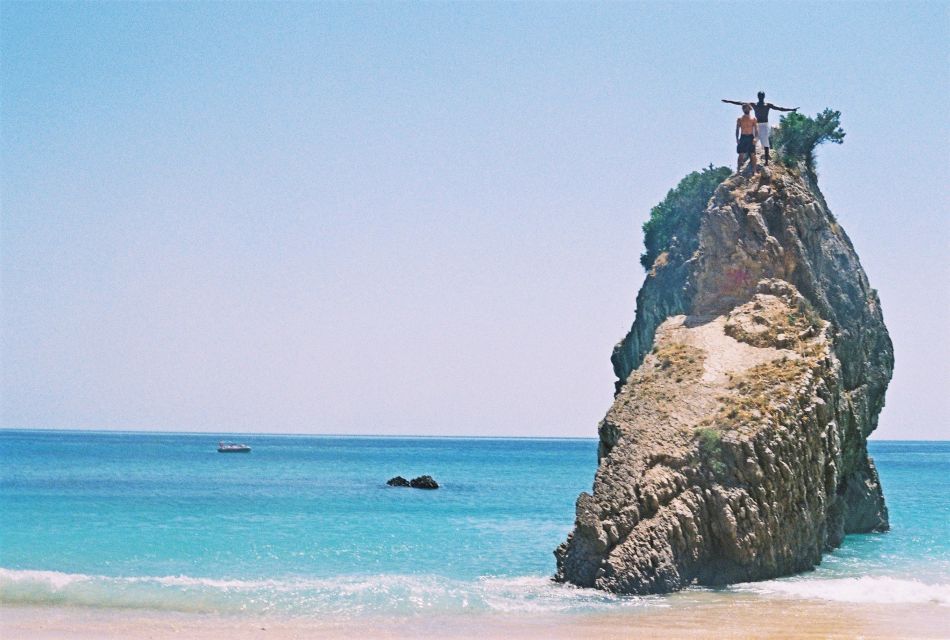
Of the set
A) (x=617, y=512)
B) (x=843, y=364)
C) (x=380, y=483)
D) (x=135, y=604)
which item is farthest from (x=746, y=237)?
(x=380, y=483)

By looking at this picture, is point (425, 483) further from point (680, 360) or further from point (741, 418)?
point (741, 418)

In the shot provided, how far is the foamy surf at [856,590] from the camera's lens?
25.9 meters

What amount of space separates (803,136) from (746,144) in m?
6.32

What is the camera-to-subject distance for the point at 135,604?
2583 centimetres

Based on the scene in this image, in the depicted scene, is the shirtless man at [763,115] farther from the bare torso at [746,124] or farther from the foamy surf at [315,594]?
the foamy surf at [315,594]

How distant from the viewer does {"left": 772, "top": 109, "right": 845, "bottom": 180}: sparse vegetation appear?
40.4m

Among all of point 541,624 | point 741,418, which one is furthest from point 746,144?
point 541,624

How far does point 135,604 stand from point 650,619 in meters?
12.3

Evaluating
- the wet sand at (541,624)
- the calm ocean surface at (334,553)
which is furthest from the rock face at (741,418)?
the wet sand at (541,624)

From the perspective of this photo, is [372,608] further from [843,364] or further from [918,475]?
[918,475]

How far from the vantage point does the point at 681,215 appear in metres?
48.6

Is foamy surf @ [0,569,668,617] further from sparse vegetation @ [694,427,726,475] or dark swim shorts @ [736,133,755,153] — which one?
dark swim shorts @ [736,133,755,153]

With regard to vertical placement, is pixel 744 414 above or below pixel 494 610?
above

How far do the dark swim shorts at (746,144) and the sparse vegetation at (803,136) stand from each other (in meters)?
4.35
